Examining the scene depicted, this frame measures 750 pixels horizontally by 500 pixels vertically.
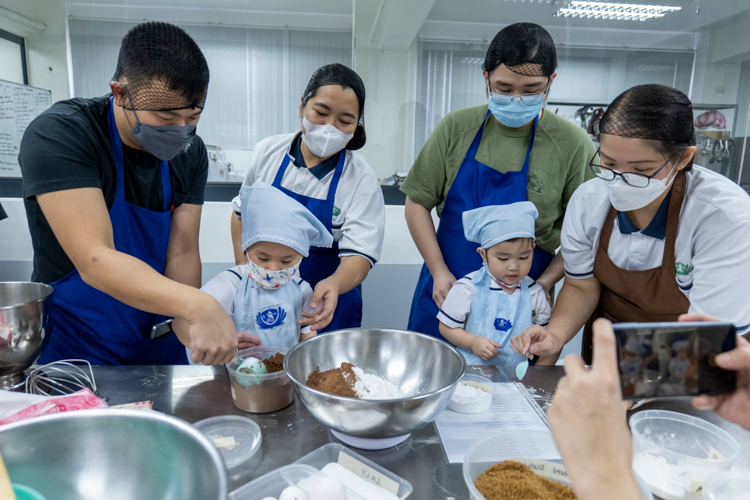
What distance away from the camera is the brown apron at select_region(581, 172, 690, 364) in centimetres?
132

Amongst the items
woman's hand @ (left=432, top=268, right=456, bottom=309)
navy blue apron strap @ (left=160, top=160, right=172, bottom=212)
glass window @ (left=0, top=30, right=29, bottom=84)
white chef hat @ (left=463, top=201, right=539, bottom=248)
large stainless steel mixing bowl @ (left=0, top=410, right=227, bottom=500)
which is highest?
glass window @ (left=0, top=30, right=29, bottom=84)

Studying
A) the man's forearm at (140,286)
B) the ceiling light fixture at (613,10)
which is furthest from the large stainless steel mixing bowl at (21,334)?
the ceiling light fixture at (613,10)

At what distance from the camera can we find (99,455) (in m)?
0.63

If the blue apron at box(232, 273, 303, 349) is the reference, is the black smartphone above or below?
above

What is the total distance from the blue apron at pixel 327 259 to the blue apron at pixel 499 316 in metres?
0.49

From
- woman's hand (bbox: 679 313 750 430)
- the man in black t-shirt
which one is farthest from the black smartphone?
the man in black t-shirt

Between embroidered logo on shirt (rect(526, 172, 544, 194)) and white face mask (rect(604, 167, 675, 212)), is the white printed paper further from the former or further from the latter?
embroidered logo on shirt (rect(526, 172, 544, 194))

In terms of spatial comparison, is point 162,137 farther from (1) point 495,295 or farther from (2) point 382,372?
(1) point 495,295

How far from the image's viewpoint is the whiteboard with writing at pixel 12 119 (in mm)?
4582

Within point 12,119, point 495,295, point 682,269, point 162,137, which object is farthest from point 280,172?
point 12,119

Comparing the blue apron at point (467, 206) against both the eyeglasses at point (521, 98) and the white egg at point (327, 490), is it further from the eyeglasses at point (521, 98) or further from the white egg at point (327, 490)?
the white egg at point (327, 490)

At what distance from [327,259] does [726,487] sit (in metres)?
1.35

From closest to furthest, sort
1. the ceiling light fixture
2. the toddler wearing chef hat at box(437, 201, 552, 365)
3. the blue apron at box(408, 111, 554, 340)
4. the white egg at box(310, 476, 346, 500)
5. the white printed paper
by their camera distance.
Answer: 1. the white egg at box(310, 476, 346, 500)
2. the white printed paper
3. the toddler wearing chef hat at box(437, 201, 552, 365)
4. the blue apron at box(408, 111, 554, 340)
5. the ceiling light fixture

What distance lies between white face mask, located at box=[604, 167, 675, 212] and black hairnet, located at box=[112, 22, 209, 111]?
1191 millimetres
